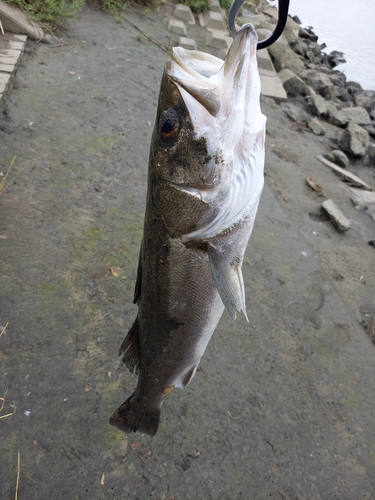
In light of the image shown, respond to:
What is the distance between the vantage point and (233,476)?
2850mm

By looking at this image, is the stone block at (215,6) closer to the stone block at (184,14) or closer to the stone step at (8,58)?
the stone block at (184,14)

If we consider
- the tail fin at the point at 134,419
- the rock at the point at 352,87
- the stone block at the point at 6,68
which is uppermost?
the tail fin at the point at 134,419

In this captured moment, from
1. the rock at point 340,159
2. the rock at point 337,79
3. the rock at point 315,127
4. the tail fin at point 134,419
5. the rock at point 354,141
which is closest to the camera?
the tail fin at point 134,419

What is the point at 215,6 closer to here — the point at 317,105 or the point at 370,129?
the point at 317,105

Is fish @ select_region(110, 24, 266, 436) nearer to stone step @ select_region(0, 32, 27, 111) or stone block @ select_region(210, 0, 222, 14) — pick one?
stone step @ select_region(0, 32, 27, 111)

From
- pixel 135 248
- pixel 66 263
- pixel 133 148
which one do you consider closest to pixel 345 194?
pixel 133 148

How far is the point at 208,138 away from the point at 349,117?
8.56 metres

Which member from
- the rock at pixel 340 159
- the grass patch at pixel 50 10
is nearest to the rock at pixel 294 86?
the rock at pixel 340 159

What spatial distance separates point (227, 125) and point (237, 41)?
0.90 ft

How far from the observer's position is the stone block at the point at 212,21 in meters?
9.60

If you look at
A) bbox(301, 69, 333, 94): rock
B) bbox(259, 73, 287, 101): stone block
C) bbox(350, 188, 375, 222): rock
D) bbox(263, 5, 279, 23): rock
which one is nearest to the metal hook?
bbox(350, 188, 375, 222): rock

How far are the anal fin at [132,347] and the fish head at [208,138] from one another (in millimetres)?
664

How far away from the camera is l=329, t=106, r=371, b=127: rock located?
8.72 m

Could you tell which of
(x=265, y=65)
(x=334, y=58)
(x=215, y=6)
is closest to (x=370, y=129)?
(x=265, y=65)
